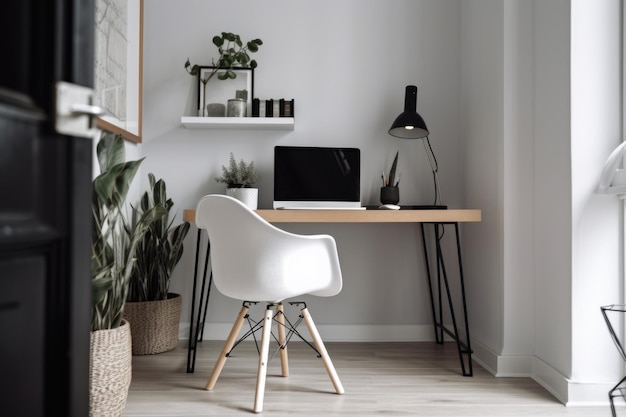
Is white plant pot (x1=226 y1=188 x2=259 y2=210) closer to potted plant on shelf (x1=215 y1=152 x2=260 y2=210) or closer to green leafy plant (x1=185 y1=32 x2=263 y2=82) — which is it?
potted plant on shelf (x1=215 y1=152 x2=260 y2=210)

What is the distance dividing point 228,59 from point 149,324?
1.46 m

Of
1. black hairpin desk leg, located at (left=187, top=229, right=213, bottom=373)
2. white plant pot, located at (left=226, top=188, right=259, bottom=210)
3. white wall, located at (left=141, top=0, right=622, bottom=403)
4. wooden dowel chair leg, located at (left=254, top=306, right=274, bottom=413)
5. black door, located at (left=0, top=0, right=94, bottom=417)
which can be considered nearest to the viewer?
black door, located at (left=0, top=0, right=94, bottom=417)

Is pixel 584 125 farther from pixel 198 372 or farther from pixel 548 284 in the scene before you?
pixel 198 372

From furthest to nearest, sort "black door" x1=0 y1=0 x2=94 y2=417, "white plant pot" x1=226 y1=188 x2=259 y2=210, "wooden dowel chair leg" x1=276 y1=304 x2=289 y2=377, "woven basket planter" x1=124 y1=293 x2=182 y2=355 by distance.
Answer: "white plant pot" x1=226 y1=188 x2=259 y2=210, "woven basket planter" x1=124 y1=293 x2=182 y2=355, "wooden dowel chair leg" x1=276 y1=304 x2=289 y2=377, "black door" x1=0 y1=0 x2=94 y2=417

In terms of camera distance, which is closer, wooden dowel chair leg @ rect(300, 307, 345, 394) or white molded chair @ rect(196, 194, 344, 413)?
white molded chair @ rect(196, 194, 344, 413)

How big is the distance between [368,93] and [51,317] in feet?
7.62

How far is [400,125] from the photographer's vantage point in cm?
Answer: 243

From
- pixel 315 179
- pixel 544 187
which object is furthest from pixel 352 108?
pixel 544 187

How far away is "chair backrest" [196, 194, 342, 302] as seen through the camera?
169 cm

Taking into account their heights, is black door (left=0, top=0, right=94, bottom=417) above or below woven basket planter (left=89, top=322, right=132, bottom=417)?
above

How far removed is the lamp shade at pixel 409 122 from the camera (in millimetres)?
2426

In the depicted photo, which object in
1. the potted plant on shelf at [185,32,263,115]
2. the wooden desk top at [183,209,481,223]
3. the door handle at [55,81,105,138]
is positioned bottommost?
the wooden desk top at [183,209,481,223]

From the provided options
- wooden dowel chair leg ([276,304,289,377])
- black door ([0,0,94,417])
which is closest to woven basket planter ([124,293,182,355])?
wooden dowel chair leg ([276,304,289,377])

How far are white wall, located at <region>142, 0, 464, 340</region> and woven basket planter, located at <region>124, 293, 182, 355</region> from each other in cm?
30
